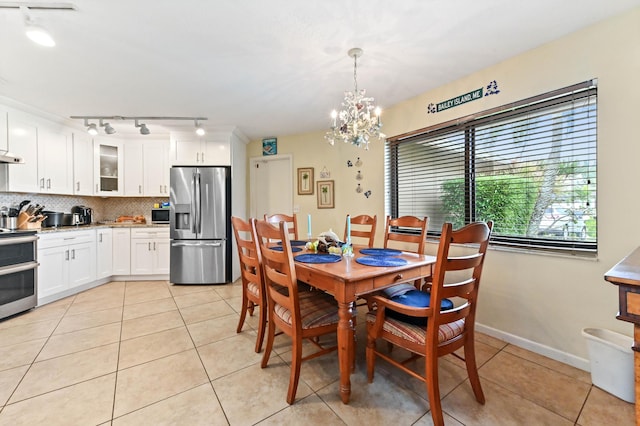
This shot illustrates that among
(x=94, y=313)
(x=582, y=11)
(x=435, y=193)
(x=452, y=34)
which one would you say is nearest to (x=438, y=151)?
(x=435, y=193)

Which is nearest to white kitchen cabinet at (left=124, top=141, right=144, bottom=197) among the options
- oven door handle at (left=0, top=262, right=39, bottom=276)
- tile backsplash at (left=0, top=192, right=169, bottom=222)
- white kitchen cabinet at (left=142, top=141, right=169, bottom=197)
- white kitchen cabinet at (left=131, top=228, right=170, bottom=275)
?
white kitchen cabinet at (left=142, top=141, right=169, bottom=197)

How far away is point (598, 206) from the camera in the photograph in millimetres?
1782

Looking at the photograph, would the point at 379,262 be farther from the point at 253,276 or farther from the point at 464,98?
the point at 464,98

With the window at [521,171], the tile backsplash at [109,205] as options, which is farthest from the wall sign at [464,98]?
the tile backsplash at [109,205]

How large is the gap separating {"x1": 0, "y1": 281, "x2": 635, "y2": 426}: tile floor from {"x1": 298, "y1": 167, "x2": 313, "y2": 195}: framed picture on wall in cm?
239

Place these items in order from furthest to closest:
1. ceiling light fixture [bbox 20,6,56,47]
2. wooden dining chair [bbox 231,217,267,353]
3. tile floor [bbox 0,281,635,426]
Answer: wooden dining chair [bbox 231,217,267,353] < ceiling light fixture [bbox 20,6,56,47] < tile floor [bbox 0,281,635,426]

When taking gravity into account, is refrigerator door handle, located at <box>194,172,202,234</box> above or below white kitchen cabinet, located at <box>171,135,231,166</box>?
below

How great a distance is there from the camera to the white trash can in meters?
1.51

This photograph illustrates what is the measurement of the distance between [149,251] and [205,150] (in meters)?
1.83

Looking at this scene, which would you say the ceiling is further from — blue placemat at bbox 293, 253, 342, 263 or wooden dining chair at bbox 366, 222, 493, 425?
blue placemat at bbox 293, 253, 342, 263

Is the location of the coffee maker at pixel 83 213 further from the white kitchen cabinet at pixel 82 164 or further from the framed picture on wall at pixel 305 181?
the framed picture on wall at pixel 305 181

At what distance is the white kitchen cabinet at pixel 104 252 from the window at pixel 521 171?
14.9ft

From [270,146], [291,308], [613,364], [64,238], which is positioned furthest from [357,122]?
[64,238]

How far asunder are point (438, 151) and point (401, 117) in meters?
0.66
